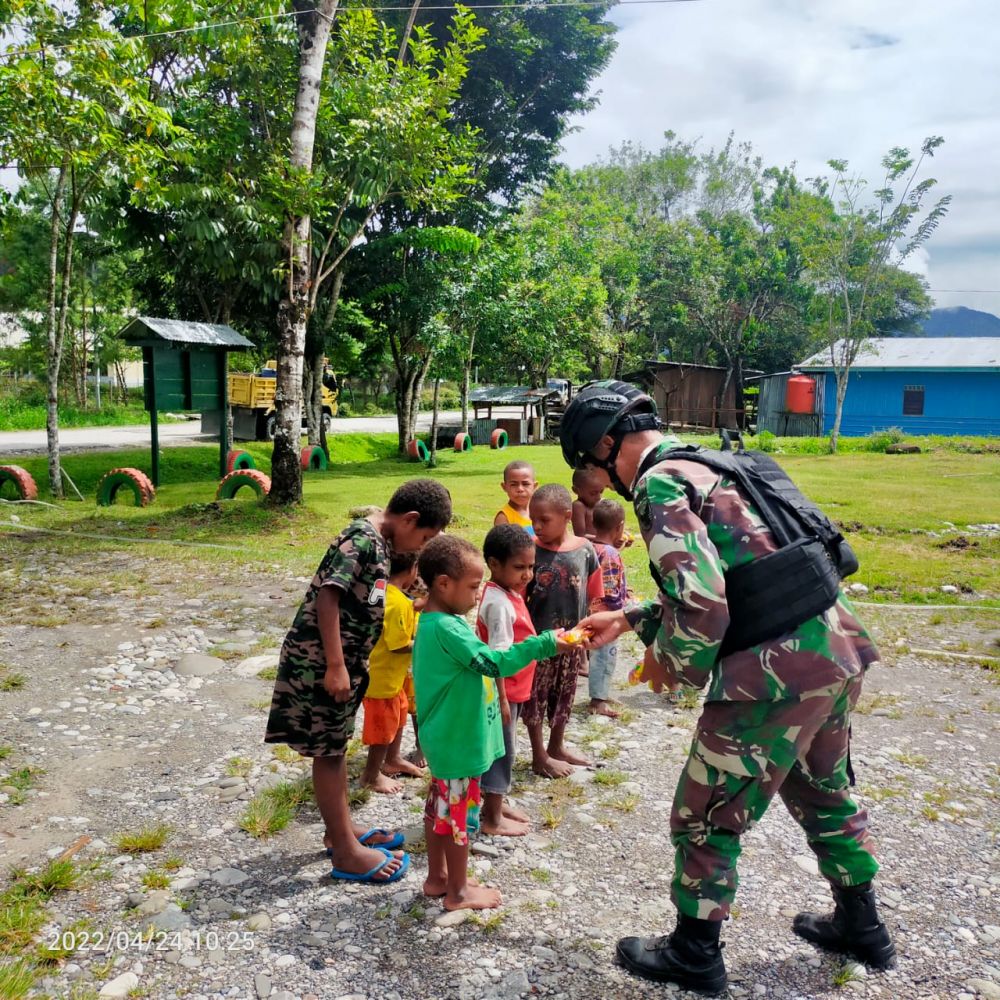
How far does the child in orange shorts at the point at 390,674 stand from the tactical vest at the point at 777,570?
1.75 metres

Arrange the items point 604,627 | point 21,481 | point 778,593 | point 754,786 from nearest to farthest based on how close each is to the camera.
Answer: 1. point 778,593
2. point 754,786
3. point 604,627
4. point 21,481

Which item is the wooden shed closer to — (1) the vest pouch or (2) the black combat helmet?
(2) the black combat helmet

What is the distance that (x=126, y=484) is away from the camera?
1349 cm

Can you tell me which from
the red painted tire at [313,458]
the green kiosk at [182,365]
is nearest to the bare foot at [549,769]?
the green kiosk at [182,365]

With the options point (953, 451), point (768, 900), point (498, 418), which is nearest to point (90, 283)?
point (498, 418)

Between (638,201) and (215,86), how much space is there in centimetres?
4134

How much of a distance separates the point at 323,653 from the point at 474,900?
1076 millimetres

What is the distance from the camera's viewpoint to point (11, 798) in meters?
3.98

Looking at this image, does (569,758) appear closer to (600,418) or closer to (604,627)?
(604,627)

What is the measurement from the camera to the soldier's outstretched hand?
299cm

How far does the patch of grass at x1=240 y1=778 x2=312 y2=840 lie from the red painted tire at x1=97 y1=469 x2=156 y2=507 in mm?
10065

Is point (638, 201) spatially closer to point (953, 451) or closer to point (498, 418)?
point (498, 418)

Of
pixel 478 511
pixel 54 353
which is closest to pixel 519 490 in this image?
pixel 478 511

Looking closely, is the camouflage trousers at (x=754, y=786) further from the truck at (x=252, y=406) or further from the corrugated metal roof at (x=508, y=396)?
the corrugated metal roof at (x=508, y=396)
